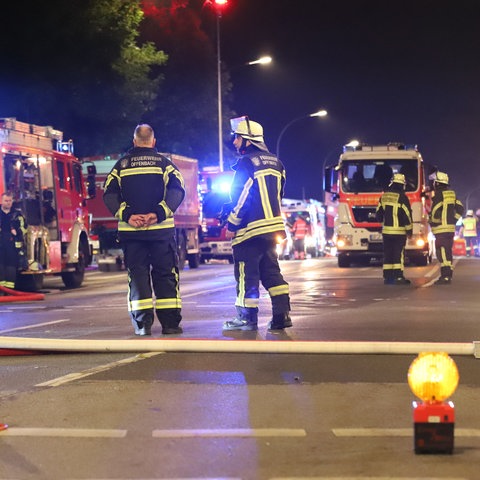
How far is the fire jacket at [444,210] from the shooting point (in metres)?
14.8

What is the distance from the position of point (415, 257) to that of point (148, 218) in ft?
52.7

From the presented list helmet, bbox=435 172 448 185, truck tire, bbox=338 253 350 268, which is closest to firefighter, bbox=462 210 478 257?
truck tire, bbox=338 253 350 268

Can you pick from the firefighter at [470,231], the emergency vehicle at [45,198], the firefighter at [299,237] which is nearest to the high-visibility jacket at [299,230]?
the firefighter at [299,237]

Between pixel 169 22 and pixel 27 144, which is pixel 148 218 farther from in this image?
pixel 169 22

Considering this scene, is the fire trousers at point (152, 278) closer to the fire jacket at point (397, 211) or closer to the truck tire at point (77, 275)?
the fire jacket at point (397, 211)

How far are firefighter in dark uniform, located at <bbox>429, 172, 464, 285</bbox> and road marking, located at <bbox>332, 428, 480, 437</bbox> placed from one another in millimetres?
10423

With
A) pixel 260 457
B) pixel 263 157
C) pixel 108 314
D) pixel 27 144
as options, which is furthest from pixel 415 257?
pixel 260 457

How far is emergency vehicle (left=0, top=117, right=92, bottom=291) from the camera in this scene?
15.4 meters

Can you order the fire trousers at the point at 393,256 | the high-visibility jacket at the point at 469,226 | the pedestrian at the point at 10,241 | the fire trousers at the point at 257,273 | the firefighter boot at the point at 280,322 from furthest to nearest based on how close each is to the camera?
the high-visibility jacket at the point at 469,226 < the fire trousers at the point at 393,256 < the pedestrian at the point at 10,241 < the firefighter boot at the point at 280,322 < the fire trousers at the point at 257,273

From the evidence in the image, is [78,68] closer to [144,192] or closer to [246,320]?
[144,192]

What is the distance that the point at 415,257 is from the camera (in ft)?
73.9

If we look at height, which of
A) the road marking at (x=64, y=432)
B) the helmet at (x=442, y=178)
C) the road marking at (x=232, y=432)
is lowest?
the road marking at (x=232, y=432)

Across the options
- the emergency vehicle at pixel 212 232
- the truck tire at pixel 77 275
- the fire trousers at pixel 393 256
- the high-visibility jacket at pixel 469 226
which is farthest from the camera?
the high-visibility jacket at pixel 469 226

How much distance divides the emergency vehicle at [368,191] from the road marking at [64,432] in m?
18.5
